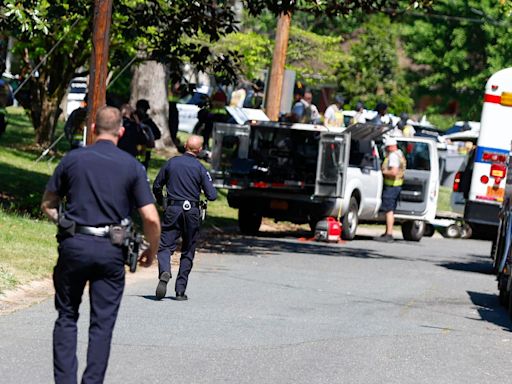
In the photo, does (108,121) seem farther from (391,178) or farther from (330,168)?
(391,178)

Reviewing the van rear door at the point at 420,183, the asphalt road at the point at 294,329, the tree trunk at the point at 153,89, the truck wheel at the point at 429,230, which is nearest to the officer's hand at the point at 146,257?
the asphalt road at the point at 294,329

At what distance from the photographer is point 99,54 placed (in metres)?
18.6

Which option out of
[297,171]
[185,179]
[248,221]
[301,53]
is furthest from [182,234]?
[301,53]

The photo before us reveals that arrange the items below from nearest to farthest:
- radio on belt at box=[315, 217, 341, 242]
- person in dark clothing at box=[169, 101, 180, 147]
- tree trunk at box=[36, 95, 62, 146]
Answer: radio on belt at box=[315, 217, 341, 242], tree trunk at box=[36, 95, 62, 146], person in dark clothing at box=[169, 101, 180, 147]

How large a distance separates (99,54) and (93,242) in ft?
36.3

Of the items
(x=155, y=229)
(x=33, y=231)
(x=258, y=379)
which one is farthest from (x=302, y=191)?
(x=155, y=229)

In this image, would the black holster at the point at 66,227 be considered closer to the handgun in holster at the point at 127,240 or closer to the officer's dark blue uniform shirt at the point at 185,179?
the handgun in holster at the point at 127,240

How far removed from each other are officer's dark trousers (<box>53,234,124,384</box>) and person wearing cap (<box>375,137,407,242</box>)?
17.5m

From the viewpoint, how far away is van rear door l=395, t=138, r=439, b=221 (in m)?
26.6

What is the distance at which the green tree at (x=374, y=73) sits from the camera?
54.9m

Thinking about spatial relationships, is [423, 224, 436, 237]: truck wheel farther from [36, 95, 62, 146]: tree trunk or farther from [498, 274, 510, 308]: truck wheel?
[498, 274, 510, 308]: truck wheel

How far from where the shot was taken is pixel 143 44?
30.0 metres

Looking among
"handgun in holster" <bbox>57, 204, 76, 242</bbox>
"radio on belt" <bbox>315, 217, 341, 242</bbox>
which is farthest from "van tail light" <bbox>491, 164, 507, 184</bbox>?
"handgun in holster" <bbox>57, 204, 76, 242</bbox>

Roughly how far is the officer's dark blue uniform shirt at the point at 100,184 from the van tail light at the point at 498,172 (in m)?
13.8
